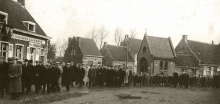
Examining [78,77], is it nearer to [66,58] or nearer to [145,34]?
[145,34]

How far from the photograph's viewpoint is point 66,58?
53031 millimetres

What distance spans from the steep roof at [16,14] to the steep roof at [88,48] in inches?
852

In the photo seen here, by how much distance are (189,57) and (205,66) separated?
11.0 ft

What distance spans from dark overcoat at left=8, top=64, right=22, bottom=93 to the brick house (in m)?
10.7

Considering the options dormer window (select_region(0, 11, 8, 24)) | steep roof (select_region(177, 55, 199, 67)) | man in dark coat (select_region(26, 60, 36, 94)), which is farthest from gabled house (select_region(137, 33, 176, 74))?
man in dark coat (select_region(26, 60, 36, 94))

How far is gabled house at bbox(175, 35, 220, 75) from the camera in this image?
4919 centimetres

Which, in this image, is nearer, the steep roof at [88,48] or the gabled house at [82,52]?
the gabled house at [82,52]

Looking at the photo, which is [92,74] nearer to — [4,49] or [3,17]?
[4,49]

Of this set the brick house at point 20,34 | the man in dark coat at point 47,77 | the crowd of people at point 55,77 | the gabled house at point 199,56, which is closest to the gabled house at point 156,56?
the gabled house at point 199,56

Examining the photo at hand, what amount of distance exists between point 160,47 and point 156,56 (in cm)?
293

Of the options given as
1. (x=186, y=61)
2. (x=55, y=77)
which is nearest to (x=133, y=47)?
(x=186, y=61)

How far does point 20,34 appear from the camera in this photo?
80.7 feet

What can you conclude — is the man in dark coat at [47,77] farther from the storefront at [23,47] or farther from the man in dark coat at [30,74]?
the storefront at [23,47]

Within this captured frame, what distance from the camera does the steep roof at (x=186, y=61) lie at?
163 ft
